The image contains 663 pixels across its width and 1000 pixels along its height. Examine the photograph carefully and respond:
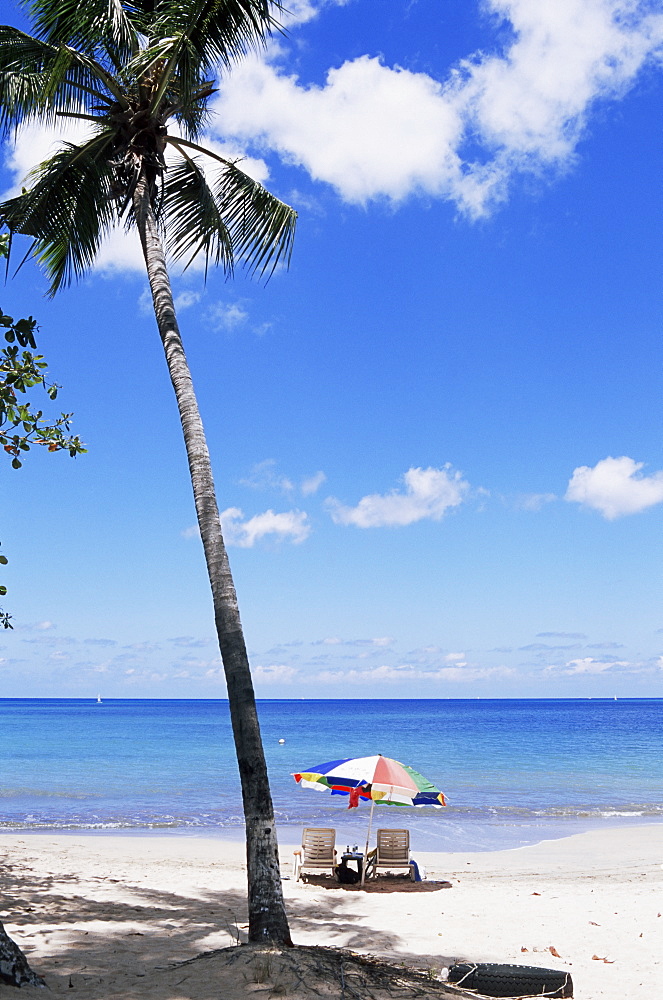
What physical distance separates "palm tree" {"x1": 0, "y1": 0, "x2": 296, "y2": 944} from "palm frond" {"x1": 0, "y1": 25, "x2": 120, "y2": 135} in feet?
0.04

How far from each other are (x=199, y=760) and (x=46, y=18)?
124ft

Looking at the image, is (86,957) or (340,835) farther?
(340,835)

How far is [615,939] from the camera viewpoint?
26.9 ft


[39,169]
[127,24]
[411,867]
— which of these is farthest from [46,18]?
[411,867]

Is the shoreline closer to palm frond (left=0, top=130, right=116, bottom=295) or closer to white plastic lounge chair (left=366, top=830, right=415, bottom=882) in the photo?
white plastic lounge chair (left=366, top=830, right=415, bottom=882)

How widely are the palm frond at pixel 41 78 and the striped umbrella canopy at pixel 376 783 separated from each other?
30.5 ft

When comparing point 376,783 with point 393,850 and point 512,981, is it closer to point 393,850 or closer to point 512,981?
point 393,850

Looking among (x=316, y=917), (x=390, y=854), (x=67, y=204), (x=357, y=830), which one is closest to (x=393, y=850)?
(x=390, y=854)

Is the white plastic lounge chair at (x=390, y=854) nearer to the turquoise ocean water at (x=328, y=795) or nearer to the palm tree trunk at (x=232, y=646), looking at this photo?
the turquoise ocean water at (x=328, y=795)

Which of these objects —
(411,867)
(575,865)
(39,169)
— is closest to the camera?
(39,169)

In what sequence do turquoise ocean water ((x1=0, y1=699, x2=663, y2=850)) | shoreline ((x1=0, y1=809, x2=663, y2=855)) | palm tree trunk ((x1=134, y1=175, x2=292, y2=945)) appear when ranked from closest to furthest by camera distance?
palm tree trunk ((x1=134, y1=175, x2=292, y2=945)), shoreline ((x1=0, y1=809, x2=663, y2=855)), turquoise ocean water ((x1=0, y1=699, x2=663, y2=850))

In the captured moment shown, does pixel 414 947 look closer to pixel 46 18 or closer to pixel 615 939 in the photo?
pixel 615 939

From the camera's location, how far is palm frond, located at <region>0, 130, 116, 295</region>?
819 cm

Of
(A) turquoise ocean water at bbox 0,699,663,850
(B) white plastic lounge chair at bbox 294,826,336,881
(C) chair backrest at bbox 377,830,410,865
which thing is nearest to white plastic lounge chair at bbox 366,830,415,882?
(C) chair backrest at bbox 377,830,410,865
